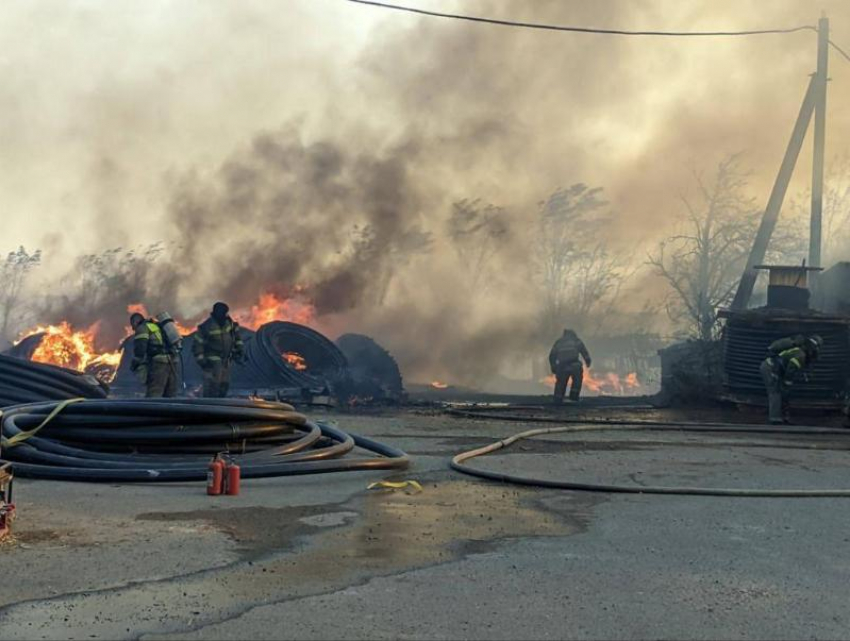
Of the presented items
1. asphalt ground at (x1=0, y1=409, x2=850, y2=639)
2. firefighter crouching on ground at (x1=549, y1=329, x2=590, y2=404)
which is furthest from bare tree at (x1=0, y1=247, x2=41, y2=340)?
asphalt ground at (x1=0, y1=409, x2=850, y2=639)

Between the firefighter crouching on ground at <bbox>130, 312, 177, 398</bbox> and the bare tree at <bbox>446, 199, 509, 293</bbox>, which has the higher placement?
the bare tree at <bbox>446, 199, 509, 293</bbox>

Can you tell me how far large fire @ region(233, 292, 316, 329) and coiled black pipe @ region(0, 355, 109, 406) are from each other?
14603 millimetres

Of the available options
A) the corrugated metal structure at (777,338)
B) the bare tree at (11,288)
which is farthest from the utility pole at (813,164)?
the bare tree at (11,288)

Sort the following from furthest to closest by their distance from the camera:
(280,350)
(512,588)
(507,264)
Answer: (507,264), (280,350), (512,588)

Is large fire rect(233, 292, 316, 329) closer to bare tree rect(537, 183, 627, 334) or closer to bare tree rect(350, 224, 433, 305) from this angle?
bare tree rect(350, 224, 433, 305)

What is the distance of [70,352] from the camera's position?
22750mm

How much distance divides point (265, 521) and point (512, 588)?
2.03 meters

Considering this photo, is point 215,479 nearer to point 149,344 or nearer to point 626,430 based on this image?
point 149,344

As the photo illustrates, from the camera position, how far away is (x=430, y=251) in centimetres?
3206

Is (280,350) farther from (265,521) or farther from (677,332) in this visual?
(677,332)

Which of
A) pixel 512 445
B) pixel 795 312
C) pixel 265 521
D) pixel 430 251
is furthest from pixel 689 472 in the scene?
pixel 430 251

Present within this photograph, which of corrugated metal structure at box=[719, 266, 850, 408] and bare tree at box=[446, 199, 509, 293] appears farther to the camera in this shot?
bare tree at box=[446, 199, 509, 293]

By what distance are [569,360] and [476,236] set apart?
592 inches

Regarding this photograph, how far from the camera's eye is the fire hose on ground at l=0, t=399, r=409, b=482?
274 inches
